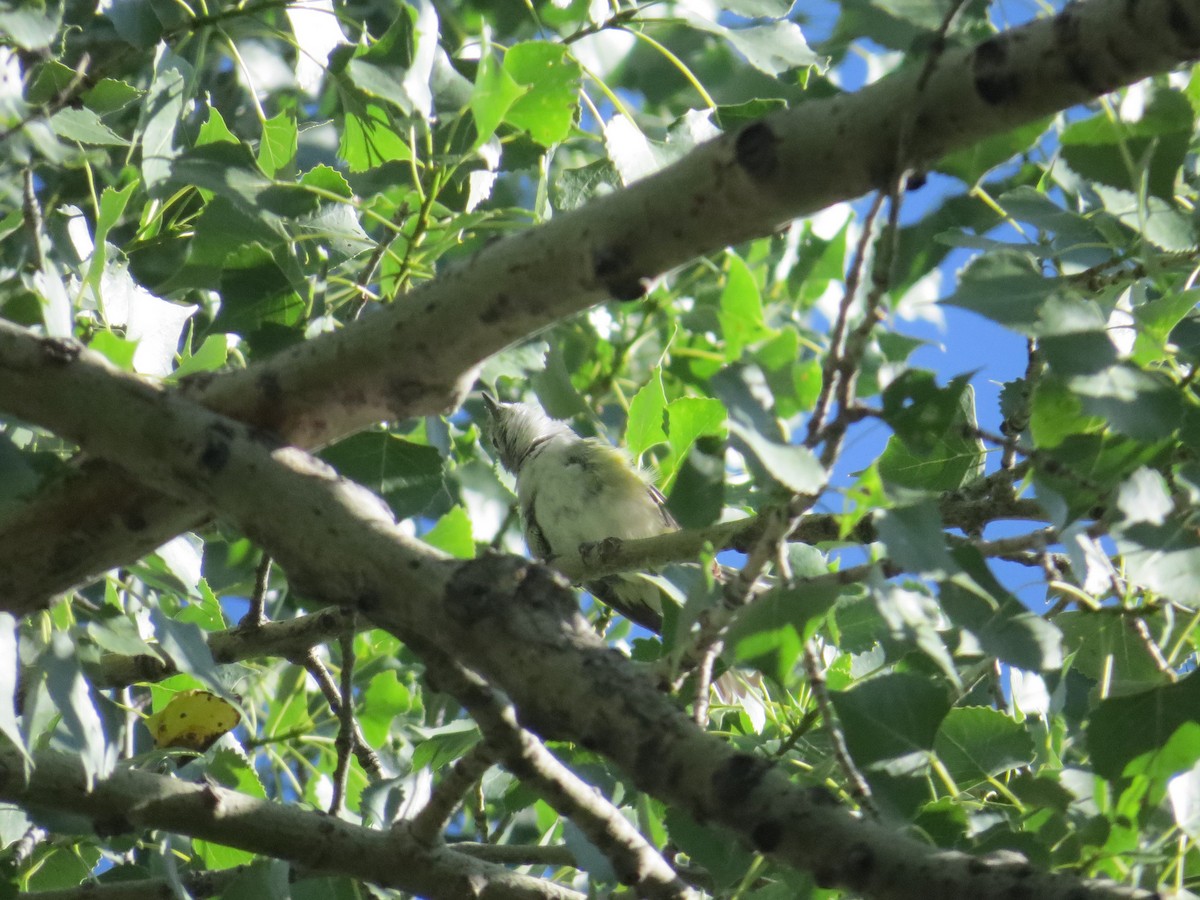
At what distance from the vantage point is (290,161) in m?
2.41

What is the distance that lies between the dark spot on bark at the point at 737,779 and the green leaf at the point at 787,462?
0.27 m

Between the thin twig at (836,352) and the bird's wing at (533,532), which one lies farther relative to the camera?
the bird's wing at (533,532)

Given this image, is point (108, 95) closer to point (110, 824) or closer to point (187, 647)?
point (187, 647)

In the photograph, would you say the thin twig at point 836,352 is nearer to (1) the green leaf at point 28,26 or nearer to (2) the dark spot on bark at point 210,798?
(1) the green leaf at point 28,26

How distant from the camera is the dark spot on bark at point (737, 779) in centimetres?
122

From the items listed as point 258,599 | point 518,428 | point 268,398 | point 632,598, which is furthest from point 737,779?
point 518,428

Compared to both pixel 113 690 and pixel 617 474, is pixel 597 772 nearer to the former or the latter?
pixel 113 690

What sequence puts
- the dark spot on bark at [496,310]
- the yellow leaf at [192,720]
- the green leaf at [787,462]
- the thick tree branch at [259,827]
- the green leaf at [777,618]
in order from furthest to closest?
the yellow leaf at [192,720]
the thick tree branch at [259,827]
the dark spot on bark at [496,310]
the green leaf at [777,618]
the green leaf at [787,462]

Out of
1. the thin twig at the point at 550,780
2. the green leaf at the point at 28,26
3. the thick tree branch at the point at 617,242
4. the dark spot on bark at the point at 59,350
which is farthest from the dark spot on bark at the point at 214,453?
the green leaf at the point at 28,26

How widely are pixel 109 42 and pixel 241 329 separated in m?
2.04

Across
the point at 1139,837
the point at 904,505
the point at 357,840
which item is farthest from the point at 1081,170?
the point at 357,840

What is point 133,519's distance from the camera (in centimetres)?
180

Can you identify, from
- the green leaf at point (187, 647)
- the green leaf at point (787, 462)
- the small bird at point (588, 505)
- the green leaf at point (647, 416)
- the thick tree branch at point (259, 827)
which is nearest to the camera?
the green leaf at point (787, 462)

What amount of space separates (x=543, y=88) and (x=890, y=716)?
1052 mm
